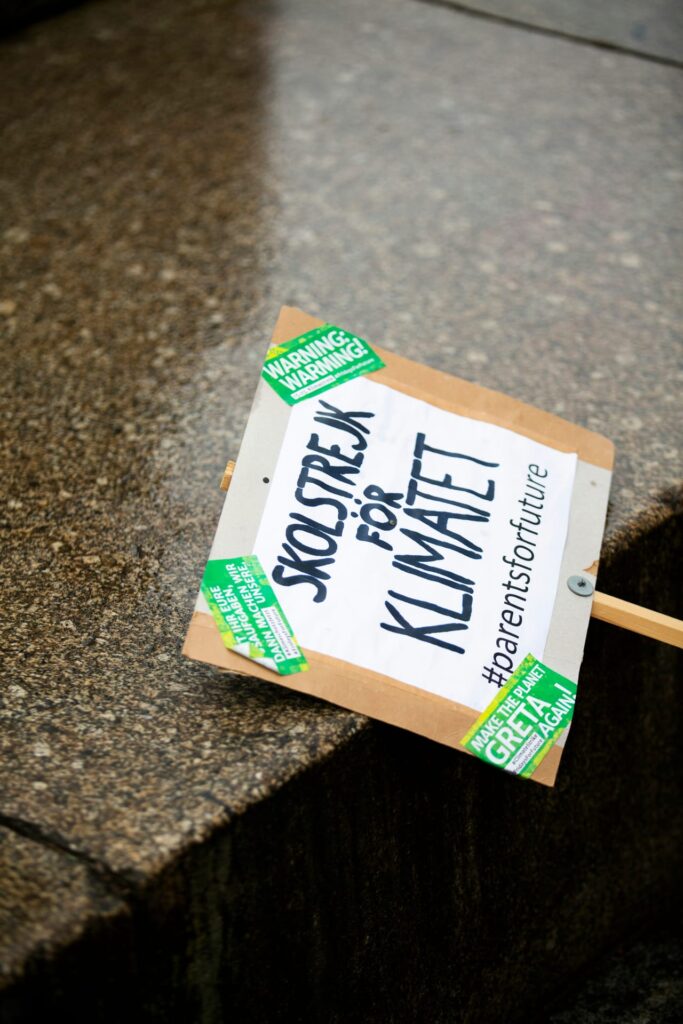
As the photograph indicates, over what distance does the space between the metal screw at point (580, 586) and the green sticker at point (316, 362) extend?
411 millimetres

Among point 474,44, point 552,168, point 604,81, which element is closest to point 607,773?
point 552,168

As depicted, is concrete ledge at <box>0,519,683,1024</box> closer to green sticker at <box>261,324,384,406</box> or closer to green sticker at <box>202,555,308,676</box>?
green sticker at <box>202,555,308,676</box>

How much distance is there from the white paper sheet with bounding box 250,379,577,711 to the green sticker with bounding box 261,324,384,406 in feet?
0.07

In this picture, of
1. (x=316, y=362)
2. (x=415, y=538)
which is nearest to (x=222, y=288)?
(x=316, y=362)

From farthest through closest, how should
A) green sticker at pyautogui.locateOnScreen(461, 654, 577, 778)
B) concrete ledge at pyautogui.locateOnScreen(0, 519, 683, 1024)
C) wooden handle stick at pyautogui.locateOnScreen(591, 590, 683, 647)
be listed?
wooden handle stick at pyautogui.locateOnScreen(591, 590, 683, 647) → green sticker at pyautogui.locateOnScreen(461, 654, 577, 778) → concrete ledge at pyautogui.locateOnScreen(0, 519, 683, 1024)

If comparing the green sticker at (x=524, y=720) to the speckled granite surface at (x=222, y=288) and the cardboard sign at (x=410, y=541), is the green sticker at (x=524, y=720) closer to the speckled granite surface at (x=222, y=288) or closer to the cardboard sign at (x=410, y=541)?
the cardboard sign at (x=410, y=541)

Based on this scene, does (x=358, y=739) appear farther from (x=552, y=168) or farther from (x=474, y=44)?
(x=474, y=44)

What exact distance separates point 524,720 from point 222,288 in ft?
4.14

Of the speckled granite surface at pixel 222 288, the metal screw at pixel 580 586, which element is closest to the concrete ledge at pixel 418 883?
the speckled granite surface at pixel 222 288

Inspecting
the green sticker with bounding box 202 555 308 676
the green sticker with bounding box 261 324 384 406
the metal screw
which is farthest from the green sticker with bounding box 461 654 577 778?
the green sticker with bounding box 261 324 384 406

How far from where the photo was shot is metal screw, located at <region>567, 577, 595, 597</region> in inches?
56.5

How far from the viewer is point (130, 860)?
1.13m

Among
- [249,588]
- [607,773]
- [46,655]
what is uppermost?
[249,588]

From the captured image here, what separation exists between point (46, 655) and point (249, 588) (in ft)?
1.08
